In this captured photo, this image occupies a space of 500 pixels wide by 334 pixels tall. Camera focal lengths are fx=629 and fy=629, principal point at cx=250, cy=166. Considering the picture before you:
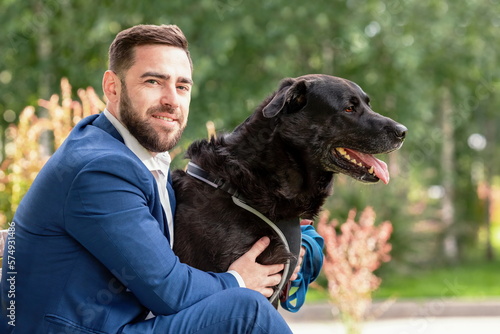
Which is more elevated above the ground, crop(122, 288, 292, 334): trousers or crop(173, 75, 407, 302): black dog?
crop(173, 75, 407, 302): black dog

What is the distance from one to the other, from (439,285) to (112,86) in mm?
7844

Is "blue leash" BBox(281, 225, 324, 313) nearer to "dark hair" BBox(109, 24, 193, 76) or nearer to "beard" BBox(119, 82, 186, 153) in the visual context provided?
"beard" BBox(119, 82, 186, 153)

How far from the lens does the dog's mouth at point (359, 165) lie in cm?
235

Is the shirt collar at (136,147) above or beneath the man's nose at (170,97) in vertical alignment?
beneath

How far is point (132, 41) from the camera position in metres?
2.12

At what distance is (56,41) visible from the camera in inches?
382

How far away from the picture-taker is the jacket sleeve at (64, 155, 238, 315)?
1.81 meters

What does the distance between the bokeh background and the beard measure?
539 centimetres

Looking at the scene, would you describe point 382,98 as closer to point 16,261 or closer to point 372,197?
point 372,197

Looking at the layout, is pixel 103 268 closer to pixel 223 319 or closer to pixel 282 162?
pixel 223 319

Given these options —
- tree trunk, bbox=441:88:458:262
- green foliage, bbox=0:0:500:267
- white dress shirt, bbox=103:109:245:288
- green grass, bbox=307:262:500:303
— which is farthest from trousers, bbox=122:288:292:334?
tree trunk, bbox=441:88:458:262

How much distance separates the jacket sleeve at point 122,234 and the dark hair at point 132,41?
16.7 inches

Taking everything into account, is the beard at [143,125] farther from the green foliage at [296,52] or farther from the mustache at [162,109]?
the green foliage at [296,52]

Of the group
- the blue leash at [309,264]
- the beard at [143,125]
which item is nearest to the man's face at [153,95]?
the beard at [143,125]
